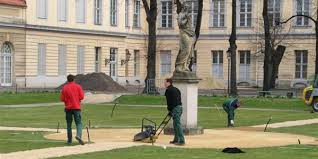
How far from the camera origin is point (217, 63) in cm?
8475

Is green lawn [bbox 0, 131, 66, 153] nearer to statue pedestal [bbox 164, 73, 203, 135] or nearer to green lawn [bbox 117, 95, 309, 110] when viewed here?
statue pedestal [bbox 164, 73, 203, 135]

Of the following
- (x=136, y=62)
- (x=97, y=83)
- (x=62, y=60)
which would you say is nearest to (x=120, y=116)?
(x=97, y=83)

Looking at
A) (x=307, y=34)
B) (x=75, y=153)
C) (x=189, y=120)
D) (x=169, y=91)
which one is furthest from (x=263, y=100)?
(x=307, y=34)

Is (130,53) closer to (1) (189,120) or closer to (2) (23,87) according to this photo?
(2) (23,87)

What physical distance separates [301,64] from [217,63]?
29.4ft

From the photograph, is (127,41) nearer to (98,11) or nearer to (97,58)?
(97,58)

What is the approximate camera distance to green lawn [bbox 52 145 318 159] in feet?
63.3

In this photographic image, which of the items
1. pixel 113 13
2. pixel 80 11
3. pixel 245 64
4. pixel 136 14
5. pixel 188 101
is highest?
pixel 136 14

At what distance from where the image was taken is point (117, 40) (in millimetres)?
81688

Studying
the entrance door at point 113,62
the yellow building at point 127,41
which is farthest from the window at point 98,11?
the entrance door at point 113,62

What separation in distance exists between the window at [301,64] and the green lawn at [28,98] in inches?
1413

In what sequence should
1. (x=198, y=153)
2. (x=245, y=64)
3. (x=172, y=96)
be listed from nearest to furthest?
(x=198, y=153), (x=172, y=96), (x=245, y=64)

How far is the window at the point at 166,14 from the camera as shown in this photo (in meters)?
86.5

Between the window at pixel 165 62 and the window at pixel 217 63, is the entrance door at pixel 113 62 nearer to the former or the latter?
the window at pixel 165 62
